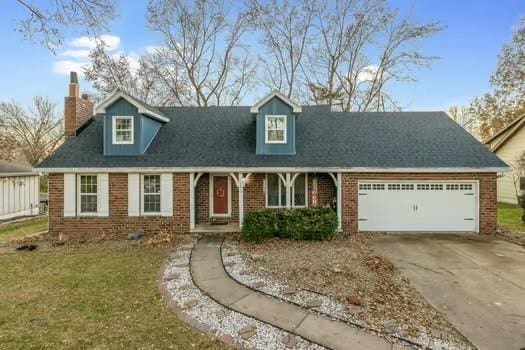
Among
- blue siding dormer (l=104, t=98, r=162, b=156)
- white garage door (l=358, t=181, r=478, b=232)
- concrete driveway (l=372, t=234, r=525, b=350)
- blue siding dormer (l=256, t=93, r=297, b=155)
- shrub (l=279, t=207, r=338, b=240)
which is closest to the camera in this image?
concrete driveway (l=372, t=234, r=525, b=350)

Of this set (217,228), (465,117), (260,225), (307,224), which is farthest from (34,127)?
(465,117)

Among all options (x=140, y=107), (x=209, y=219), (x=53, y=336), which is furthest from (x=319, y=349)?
(x=140, y=107)

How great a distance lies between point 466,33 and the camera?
581 inches

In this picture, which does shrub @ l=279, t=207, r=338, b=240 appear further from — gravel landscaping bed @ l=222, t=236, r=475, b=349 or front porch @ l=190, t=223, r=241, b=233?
front porch @ l=190, t=223, r=241, b=233

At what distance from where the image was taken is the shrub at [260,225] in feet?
33.9

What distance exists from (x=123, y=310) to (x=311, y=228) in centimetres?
643

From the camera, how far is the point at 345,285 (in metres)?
6.35

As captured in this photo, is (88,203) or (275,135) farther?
(275,135)

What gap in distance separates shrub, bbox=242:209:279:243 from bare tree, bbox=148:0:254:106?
15.4m

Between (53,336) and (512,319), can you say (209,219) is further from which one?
(512,319)

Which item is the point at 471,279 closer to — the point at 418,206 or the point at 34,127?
the point at 418,206

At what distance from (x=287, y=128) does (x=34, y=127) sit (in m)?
33.3

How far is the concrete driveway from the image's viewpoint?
4.70 metres

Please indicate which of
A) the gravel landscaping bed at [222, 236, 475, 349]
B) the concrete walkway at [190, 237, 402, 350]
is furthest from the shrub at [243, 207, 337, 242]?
the concrete walkway at [190, 237, 402, 350]
